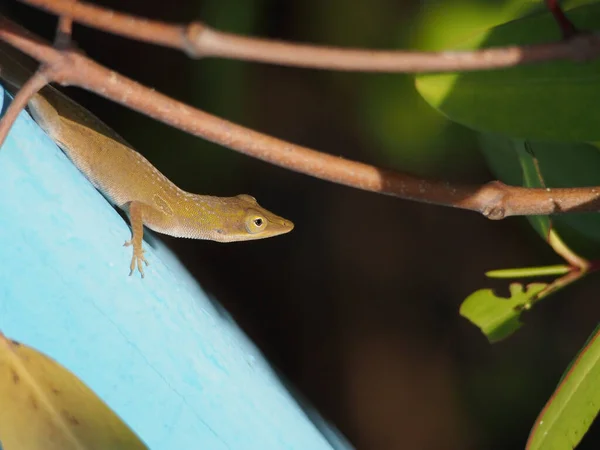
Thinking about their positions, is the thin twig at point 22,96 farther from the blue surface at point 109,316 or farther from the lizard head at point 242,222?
the lizard head at point 242,222

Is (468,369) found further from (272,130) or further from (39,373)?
(39,373)

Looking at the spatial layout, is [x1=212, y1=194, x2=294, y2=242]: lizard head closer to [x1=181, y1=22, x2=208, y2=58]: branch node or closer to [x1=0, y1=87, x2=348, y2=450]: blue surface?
[x1=0, y1=87, x2=348, y2=450]: blue surface

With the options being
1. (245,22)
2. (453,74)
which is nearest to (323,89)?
(245,22)

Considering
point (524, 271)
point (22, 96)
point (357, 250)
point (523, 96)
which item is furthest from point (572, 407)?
point (357, 250)

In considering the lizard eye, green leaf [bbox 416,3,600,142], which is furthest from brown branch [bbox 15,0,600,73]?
the lizard eye

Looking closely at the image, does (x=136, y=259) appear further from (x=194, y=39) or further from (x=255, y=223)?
(x=255, y=223)
